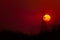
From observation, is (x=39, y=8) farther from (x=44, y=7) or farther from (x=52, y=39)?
(x=52, y=39)

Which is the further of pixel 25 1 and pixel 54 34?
pixel 25 1

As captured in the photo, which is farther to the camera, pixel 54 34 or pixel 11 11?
pixel 11 11

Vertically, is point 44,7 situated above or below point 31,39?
above

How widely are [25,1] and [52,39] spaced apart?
1.71ft

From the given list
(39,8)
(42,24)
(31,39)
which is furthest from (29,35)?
(39,8)

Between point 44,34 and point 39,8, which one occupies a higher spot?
point 39,8

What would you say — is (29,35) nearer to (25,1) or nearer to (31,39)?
(31,39)

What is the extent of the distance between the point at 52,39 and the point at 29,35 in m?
0.25

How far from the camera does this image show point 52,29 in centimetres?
216

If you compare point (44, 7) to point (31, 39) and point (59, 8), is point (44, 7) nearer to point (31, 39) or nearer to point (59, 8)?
point (59, 8)

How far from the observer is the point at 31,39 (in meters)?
2.14

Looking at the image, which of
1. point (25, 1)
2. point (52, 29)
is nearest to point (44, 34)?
point (52, 29)

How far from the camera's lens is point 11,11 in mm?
2258

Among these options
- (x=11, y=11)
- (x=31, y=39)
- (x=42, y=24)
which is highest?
(x=11, y=11)
